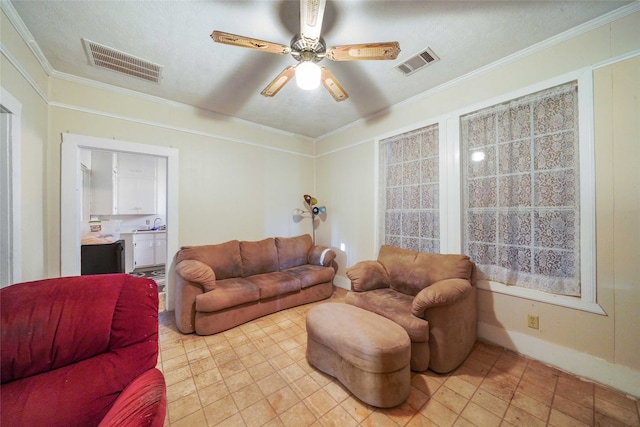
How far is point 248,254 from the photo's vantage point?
121 inches

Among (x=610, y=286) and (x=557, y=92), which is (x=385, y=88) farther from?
(x=610, y=286)

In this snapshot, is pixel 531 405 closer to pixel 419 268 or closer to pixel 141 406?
pixel 419 268

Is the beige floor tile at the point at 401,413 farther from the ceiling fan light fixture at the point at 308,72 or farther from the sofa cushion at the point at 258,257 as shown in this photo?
the ceiling fan light fixture at the point at 308,72

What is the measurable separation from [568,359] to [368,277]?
162 centimetres

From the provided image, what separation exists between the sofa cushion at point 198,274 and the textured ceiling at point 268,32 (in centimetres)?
199

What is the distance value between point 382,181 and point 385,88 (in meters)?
1.14

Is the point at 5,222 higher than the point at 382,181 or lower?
lower

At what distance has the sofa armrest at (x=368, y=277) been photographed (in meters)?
2.27

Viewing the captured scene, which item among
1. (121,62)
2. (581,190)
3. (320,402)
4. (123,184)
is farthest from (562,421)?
(123,184)

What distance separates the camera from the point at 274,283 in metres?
2.72

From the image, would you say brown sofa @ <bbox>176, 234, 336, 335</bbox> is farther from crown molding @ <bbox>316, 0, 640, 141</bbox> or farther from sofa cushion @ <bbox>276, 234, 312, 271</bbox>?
crown molding @ <bbox>316, 0, 640, 141</bbox>

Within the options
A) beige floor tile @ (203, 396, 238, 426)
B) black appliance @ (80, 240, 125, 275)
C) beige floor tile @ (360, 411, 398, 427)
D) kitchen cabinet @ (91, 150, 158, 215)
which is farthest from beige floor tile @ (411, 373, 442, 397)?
kitchen cabinet @ (91, 150, 158, 215)

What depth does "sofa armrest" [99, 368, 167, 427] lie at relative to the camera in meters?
0.68

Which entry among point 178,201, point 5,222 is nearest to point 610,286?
point 178,201
